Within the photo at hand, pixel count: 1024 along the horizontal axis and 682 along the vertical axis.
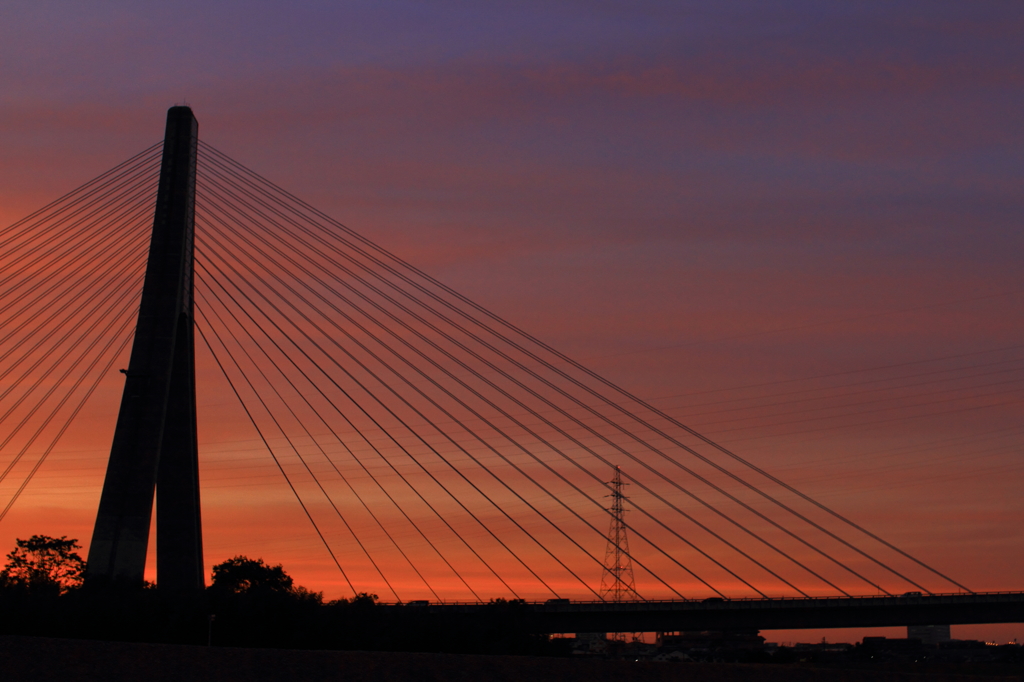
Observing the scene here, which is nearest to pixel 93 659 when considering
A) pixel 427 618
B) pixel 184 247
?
pixel 184 247

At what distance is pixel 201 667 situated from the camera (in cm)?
4009

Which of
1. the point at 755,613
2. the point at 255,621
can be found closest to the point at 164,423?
the point at 255,621

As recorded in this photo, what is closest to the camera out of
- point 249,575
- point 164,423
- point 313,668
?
point 313,668

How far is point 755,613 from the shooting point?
3246 inches

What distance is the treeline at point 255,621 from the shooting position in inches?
2260

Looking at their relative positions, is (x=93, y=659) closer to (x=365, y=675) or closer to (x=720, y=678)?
(x=365, y=675)

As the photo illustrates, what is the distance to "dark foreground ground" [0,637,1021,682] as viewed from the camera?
129 feet

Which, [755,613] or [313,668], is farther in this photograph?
[755,613]

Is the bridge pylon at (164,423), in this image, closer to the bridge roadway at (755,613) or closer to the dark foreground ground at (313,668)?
the dark foreground ground at (313,668)

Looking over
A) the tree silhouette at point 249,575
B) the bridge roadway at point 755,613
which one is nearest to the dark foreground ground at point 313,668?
the bridge roadway at point 755,613

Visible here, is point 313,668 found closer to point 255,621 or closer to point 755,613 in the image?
point 255,621

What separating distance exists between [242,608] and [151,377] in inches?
526

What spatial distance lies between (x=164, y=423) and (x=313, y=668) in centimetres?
2282

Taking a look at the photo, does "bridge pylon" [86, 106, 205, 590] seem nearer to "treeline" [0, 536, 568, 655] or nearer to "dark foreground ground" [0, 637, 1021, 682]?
"treeline" [0, 536, 568, 655]
